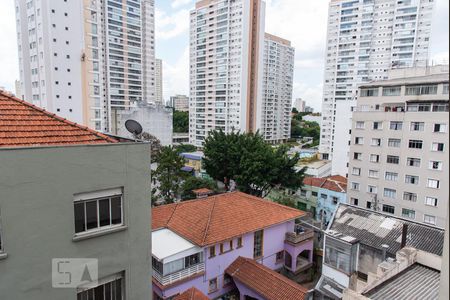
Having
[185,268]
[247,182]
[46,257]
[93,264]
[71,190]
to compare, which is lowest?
[185,268]

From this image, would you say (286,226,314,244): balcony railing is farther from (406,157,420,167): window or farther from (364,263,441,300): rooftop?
(406,157,420,167): window

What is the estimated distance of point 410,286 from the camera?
8.95 metres

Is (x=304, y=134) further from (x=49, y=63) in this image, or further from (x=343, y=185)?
(x=49, y=63)

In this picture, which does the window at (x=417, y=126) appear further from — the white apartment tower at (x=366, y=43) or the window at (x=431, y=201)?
the white apartment tower at (x=366, y=43)

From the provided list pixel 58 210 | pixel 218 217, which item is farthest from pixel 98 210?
pixel 218 217

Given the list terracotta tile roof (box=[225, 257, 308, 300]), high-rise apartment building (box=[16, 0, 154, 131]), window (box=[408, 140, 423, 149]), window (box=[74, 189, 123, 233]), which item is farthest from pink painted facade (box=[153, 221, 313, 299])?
high-rise apartment building (box=[16, 0, 154, 131])

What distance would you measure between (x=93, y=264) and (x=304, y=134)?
313ft

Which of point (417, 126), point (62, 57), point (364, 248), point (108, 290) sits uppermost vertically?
point (62, 57)

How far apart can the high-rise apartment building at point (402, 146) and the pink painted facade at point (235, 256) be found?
12.8 m

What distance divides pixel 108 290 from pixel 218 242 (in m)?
9.72

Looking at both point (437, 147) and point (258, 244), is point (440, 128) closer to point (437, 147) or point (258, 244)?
point (437, 147)

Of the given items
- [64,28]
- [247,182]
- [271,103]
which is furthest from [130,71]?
[247,182]

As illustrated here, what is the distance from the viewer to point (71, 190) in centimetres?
533

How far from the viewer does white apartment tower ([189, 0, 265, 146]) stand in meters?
68.1
